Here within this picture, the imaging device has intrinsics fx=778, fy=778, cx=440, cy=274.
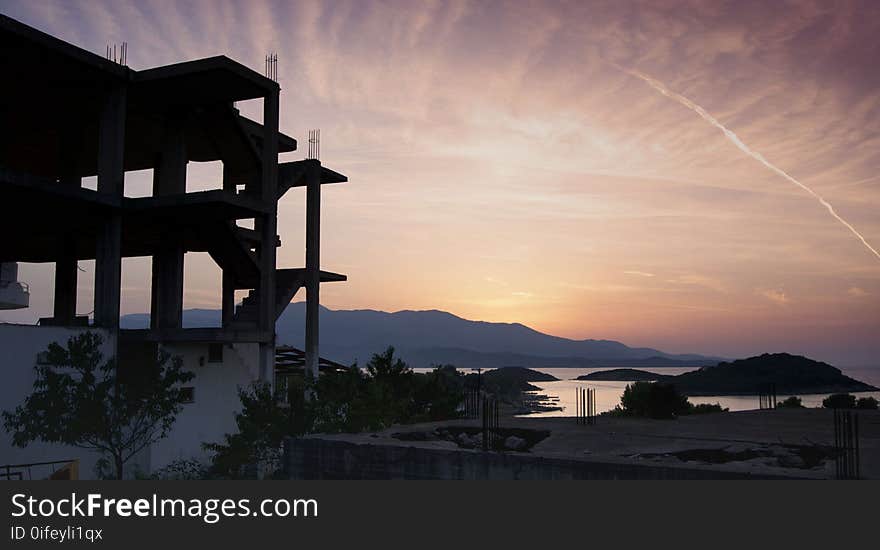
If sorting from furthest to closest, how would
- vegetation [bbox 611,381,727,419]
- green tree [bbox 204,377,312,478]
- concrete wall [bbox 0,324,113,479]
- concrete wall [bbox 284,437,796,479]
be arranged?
1. vegetation [bbox 611,381,727,419]
2. green tree [bbox 204,377,312,478]
3. concrete wall [bbox 0,324,113,479]
4. concrete wall [bbox 284,437,796,479]

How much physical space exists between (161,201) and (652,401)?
26.1 meters

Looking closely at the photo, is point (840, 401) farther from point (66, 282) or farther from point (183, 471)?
point (66, 282)

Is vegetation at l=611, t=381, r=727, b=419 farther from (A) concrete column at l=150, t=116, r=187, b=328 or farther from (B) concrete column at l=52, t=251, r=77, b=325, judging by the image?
(B) concrete column at l=52, t=251, r=77, b=325

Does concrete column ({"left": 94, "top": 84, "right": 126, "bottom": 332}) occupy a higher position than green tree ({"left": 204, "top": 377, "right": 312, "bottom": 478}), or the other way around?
concrete column ({"left": 94, "top": 84, "right": 126, "bottom": 332})

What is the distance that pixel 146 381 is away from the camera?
101 ft

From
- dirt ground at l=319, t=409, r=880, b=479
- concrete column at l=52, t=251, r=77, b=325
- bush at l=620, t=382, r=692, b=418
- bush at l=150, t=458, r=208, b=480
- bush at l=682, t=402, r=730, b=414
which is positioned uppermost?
concrete column at l=52, t=251, r=77, b=325

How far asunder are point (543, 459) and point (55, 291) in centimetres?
3453

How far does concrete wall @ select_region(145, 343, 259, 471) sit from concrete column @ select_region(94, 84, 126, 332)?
A: 132 inches

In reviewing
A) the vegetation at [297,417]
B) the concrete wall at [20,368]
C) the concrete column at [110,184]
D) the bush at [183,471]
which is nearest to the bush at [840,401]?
the vegetation at [297,417]

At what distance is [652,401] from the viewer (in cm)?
4066

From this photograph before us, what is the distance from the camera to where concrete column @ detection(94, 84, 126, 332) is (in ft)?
112

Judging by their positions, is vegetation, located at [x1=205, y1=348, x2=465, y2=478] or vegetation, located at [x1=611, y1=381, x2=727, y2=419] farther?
vegetation, located at [x1=611, y1=381, x2=727, y2=419]

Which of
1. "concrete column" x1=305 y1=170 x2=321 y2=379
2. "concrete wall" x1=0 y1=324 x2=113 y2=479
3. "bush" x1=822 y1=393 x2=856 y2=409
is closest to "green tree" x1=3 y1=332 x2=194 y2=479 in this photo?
"concrete wall" x1=0 y1=324 x2=113 y2=479

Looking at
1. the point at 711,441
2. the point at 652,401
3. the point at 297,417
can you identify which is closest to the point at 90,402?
the point at 297,417
